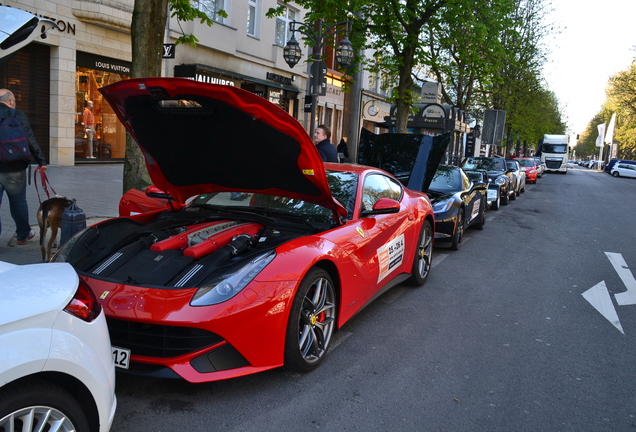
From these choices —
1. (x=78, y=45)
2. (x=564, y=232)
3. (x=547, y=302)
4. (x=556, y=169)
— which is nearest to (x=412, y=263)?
(x=547, y=302)

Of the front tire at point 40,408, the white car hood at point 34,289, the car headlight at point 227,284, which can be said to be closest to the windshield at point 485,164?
the car headlight at point 227,284

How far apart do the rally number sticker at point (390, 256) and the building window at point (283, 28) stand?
2137 centimetres

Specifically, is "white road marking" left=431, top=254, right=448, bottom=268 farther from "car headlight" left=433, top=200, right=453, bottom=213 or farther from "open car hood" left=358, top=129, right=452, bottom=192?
"open car hood" left=358, top=129, right=452, bottom=192

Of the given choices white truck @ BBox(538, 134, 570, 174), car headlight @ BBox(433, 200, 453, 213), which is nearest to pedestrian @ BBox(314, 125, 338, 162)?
car headlight @ BBox(433, 200, 453, 213)

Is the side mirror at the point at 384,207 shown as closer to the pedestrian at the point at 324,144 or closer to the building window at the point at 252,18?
the pedestrian at the point at 324,144

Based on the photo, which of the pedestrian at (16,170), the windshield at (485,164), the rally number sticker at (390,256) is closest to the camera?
the rally number sticker at (390,256)

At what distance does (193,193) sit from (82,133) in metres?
13.4

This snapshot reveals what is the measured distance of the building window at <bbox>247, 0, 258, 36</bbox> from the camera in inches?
897

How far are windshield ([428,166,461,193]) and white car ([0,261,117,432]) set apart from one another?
26.4 feet

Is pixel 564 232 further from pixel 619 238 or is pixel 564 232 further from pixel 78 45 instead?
pixel 78 45

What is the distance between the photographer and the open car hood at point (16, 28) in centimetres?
432

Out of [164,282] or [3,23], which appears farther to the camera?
[3,23]

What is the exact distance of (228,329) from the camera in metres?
3.09

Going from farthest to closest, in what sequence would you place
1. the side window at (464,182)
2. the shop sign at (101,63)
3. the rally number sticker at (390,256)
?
1. the shop sign at (101,63)
2. the side window at (464,182)
3. the rally number sticker at (390,256)
